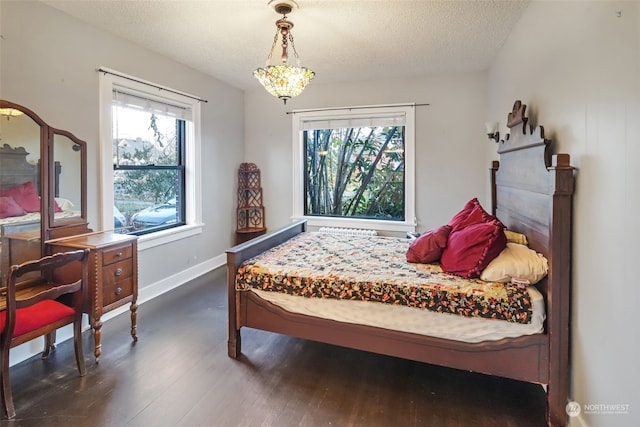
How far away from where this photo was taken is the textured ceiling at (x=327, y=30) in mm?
2648

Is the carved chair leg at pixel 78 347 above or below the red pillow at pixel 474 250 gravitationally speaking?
below

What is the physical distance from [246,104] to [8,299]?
13.1 ft

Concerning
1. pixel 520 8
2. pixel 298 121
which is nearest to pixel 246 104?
pixel 298 121

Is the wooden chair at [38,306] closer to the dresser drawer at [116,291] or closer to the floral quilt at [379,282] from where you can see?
the dresser drawer at [116,291]

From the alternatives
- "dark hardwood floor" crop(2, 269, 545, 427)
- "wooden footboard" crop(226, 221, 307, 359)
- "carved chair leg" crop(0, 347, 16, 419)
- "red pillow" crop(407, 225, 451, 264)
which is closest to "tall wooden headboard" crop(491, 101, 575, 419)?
"dark hardwood floor" crop(2, 269, 545, 427)

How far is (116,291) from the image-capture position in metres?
2.59

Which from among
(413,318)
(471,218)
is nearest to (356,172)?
(471,218)

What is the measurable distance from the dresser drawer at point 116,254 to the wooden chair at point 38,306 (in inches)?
6.6

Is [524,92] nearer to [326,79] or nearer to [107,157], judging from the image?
[326,79]

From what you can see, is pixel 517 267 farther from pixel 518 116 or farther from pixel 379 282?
pixel 518 116

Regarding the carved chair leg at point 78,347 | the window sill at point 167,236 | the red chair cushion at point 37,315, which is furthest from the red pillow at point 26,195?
the window sill at point 167,236

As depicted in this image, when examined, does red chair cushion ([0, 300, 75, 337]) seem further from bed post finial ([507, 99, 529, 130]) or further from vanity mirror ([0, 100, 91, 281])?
bed post finial ([507, 99, 529, 130])

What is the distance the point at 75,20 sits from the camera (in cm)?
286

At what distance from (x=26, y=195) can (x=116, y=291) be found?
0.88 metres
